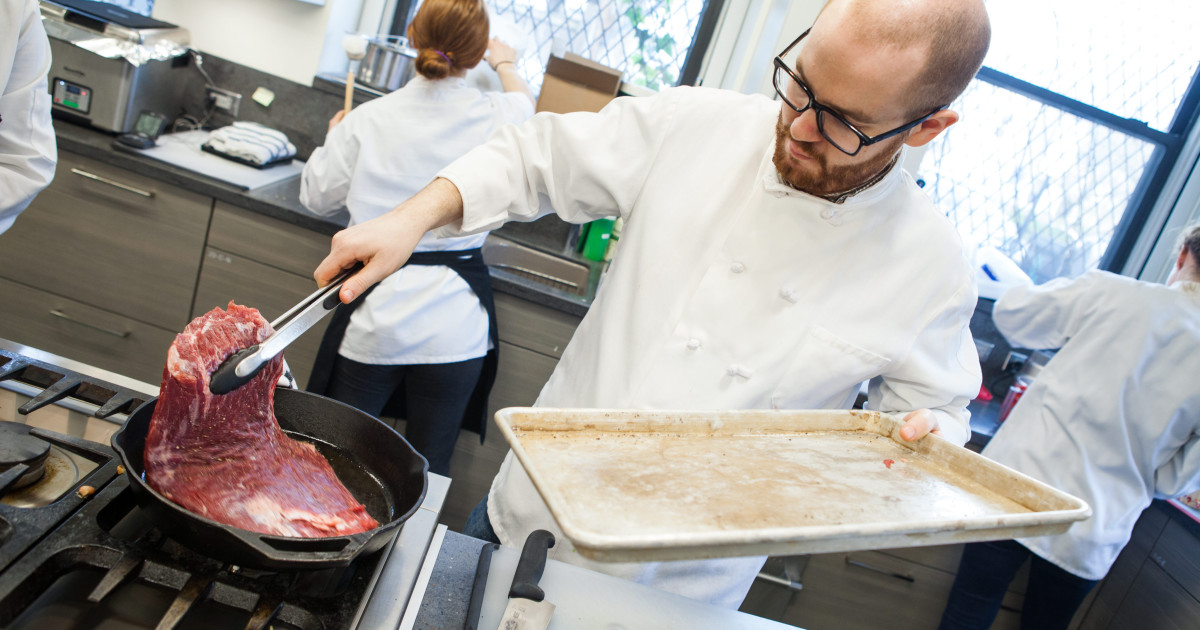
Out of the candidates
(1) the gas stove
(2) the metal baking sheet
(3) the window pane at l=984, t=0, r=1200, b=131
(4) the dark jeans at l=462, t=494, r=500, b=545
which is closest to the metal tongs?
(1) the gas stove

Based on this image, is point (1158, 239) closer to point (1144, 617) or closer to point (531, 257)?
point (1144, 617)

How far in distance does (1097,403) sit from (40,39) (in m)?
2.71

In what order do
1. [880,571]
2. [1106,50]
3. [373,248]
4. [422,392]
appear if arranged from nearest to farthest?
[373,248], [422,392], [880,571], [1106,50]

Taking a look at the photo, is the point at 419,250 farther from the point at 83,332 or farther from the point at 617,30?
the point at 617,30

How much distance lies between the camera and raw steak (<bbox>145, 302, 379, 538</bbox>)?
0.82 meters

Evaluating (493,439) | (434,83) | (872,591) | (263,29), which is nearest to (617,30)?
(434,83)

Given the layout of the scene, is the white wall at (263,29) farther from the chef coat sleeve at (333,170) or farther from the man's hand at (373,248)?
the man's hand at (373,248)

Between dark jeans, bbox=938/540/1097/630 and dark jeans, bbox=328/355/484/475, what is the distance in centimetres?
166

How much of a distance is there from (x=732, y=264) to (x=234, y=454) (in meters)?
0.75

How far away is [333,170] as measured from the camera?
6.71 feet


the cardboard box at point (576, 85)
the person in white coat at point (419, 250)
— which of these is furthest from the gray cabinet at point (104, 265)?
the cardboard box at point (576, 85)

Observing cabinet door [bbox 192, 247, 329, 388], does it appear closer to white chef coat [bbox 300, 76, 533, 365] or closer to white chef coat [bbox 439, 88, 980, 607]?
white chef coat [bbox 300, 76, 533, 365]

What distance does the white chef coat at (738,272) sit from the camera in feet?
3.97

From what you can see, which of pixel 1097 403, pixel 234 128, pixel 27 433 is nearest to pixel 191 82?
pixel 234 128
